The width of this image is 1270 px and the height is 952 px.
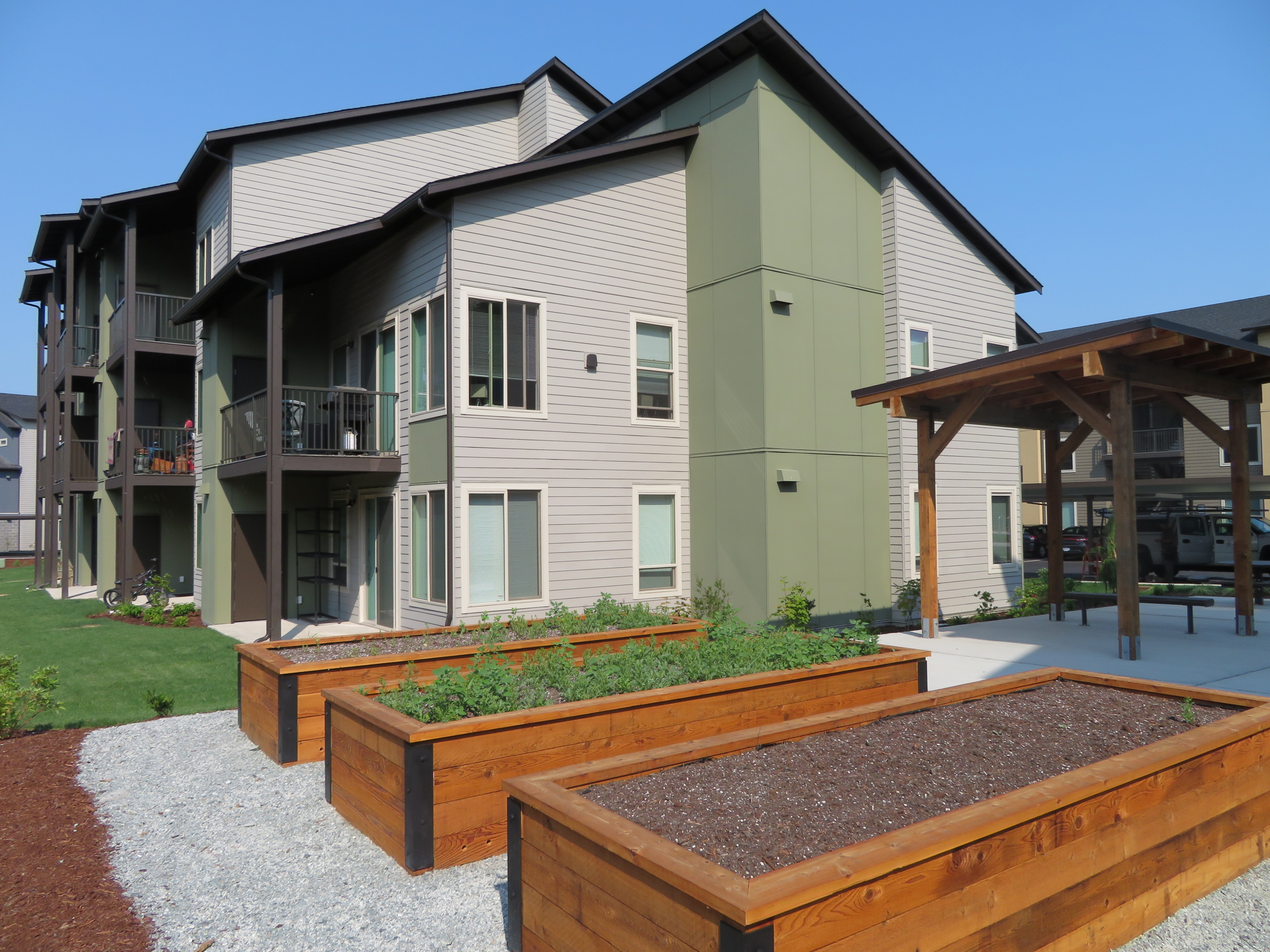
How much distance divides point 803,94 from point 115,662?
41.3ft

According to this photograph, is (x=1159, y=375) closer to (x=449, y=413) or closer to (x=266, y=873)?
(x=449, y=413)

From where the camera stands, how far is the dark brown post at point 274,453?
11.4 meters

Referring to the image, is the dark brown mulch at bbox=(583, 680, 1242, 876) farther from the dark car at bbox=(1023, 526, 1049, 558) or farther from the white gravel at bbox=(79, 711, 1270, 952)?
the dark car at bbox=(1023, 526, 1049, 558)

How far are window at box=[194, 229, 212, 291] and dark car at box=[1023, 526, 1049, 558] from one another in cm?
2486

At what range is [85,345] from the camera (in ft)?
72.8

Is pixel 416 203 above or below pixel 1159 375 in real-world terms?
above

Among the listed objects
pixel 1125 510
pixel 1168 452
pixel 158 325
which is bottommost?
pixel 1125 510

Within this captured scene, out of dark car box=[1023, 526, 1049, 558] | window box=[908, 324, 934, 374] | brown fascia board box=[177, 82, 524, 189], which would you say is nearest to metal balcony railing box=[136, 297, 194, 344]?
brown fascia board box=[177, 82, 524, 189]

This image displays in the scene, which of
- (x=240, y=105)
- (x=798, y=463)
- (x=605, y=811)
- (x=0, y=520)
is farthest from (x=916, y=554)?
(x=0, y=520)

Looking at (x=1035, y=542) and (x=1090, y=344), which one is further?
(x=1035, y=542)

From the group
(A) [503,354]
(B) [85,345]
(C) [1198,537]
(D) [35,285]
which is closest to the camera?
(A) [503,354]

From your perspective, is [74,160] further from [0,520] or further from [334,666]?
[0,520]

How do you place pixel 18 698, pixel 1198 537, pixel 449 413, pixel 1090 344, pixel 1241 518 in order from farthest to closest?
pixel 1198 537 < pixel 449 413 < pixel 1241 518 < pixel 1090 344 < pixel 18 698

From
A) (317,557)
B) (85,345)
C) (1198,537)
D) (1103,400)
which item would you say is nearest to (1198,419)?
(1103,400)
